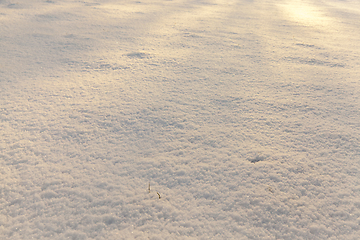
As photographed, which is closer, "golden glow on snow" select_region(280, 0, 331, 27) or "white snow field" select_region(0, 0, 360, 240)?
"white snow field" select_region(0, 0, 360, 240)

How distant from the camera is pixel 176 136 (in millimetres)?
1158

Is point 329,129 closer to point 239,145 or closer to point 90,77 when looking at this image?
point 239,145

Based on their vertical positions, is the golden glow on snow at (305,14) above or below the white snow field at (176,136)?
above

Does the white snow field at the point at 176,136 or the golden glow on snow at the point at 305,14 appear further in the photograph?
the golden glow on snow at the point at 305,14

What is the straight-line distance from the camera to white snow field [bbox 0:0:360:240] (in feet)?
2.71

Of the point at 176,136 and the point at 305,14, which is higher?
the point at 305,14

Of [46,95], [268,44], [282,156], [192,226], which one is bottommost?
[192,226]

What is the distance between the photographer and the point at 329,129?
47.3 inches

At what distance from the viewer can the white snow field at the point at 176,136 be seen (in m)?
0.83

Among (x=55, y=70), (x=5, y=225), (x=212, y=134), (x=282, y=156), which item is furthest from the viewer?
(x=55, y=70)

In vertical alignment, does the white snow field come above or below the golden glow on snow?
below

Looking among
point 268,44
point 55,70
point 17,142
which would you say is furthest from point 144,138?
point 268,44

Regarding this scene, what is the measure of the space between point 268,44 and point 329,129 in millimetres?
1278

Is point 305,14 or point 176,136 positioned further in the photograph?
point 305,14
